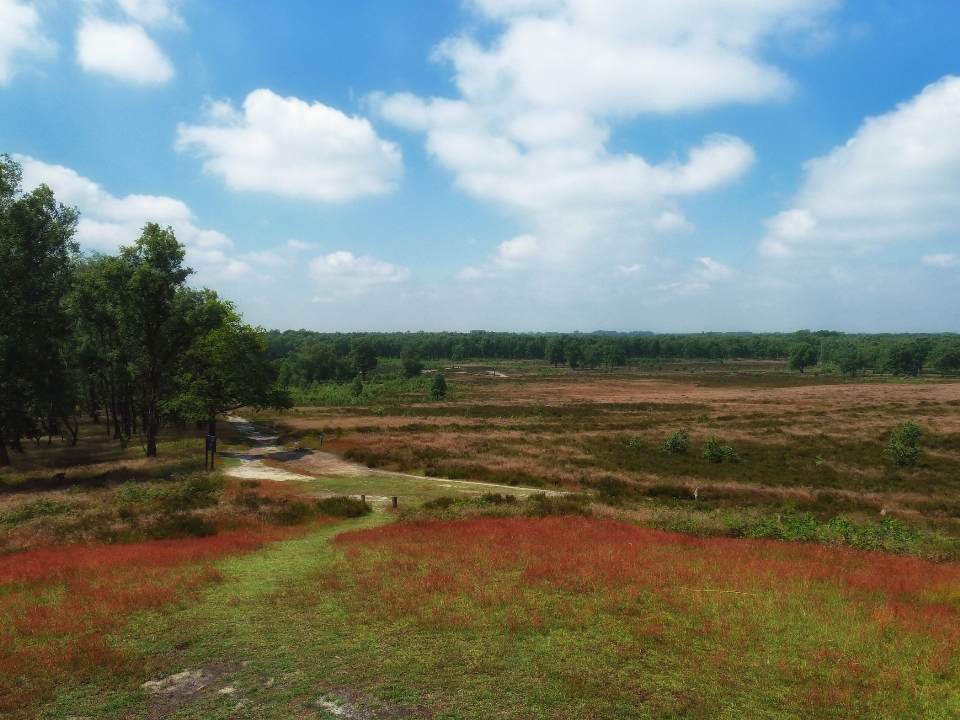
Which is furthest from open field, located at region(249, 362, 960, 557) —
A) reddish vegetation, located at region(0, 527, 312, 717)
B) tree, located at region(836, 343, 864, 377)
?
tree, located at region(836, 343, 864, 377)

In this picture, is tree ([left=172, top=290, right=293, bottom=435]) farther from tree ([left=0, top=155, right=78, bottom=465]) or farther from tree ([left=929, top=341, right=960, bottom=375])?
tree ([left=929, top=341, right=960, bottom=375])

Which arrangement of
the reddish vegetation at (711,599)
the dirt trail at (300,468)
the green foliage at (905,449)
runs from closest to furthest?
the reddish vegetation at (711,599)
the dirt trail at (300,468)
the green foliage at (905,449)

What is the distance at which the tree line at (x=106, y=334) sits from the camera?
3059 cm

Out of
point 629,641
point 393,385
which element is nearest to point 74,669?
point 629,641

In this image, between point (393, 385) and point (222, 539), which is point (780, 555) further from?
point (393, 385)

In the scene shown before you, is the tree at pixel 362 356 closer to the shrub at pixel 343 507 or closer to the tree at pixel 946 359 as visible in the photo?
the shrub at pixel 343 507

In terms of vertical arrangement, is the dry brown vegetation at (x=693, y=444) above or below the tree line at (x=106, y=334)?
below

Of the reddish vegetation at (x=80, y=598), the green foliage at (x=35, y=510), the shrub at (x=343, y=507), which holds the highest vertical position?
the reddish vegetation at (x=80, y=598)

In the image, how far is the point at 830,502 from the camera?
26.8 m

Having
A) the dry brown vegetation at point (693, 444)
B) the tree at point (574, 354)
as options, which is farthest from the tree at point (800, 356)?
the tree at point (574, 354)

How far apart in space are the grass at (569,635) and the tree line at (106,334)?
26.1 m

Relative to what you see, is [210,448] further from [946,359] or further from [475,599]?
[946,359]

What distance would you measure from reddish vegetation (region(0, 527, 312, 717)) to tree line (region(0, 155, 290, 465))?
65.4 feet

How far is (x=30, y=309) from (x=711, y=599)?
40300 mm
